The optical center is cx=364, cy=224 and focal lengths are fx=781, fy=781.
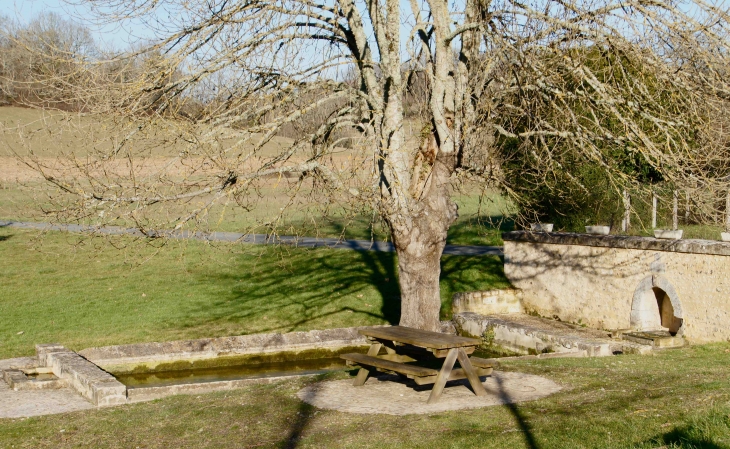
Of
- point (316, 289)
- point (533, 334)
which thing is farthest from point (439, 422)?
point (316, 289)

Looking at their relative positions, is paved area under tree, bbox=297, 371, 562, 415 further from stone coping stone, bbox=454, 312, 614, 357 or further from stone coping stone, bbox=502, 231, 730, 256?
stone coping stone, bbox=502, 231, 730, 256

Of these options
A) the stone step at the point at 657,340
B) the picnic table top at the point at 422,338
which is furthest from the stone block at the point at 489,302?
the picnic table top at the point at 422,338

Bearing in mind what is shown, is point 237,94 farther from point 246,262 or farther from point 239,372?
point 246,262

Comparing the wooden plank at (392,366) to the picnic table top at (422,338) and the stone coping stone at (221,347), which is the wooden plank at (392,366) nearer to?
the picnic table top at (422,338)

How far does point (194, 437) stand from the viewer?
773 cm

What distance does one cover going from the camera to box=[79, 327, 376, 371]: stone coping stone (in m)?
13.7

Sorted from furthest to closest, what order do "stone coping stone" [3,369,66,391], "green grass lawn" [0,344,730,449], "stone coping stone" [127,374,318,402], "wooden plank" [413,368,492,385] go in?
1. "stone coping stone" [3,369,66,391]
2. "stone coping stone" [127,374,318,402]
3. "wooden plank" [413,368,492,385]
4. "green grass lawn" [0,344,730,449]

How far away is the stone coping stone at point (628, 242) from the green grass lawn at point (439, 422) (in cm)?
350

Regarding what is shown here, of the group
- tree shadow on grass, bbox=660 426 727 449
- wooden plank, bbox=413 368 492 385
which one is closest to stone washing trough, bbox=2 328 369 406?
wooden plank, bbox=413 368 492 385

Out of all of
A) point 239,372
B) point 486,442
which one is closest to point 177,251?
point 239,372

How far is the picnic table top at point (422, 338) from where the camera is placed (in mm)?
8547

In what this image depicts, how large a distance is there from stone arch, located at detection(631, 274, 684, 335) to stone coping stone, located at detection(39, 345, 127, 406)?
31.3ft

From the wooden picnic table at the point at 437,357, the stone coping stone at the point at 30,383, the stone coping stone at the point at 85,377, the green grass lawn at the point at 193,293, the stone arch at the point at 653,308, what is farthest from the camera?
the green grass lawn at the point at 193,293

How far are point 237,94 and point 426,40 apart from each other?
9.81ft
